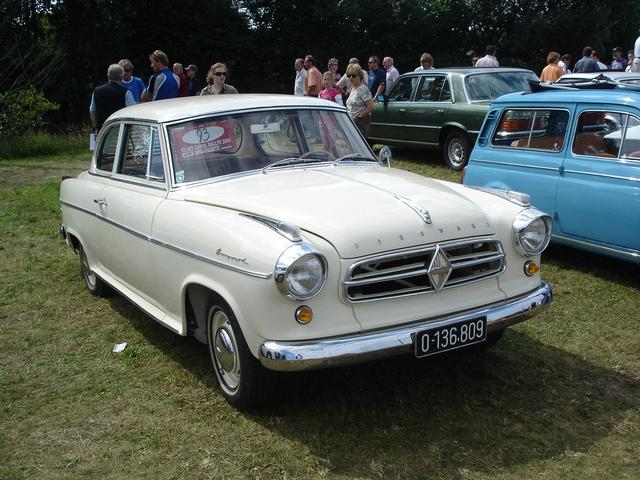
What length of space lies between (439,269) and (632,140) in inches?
120

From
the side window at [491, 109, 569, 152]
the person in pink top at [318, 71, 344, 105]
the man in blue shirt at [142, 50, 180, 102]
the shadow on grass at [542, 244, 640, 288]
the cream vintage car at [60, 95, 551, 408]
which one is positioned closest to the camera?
the cream vintage car at [60, 95, 551, 408]

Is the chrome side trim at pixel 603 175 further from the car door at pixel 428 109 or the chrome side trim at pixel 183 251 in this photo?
the car door at pixel 428 109

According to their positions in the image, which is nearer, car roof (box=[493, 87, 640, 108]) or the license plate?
the license plate

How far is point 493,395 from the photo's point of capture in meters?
4.16

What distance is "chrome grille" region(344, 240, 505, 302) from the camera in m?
3.62

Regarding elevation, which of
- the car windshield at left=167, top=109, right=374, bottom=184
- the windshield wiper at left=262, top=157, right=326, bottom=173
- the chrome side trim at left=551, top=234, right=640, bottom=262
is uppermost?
the car windshield at left=167, top=109, right=374, bottom=184

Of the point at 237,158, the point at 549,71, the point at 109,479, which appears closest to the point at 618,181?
the point at 237,158

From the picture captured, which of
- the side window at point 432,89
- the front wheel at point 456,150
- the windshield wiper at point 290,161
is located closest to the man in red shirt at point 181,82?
the side window at point 432,89

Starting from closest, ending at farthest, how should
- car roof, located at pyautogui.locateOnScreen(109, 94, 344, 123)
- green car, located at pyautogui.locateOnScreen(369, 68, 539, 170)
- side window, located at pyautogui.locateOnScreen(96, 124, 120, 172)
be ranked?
1. car roof, located at pyautogui.locateOnScreen(109, 94, 344, 123)
2. side window, located at pyautogui.locateOnScreen(96, 124, 120, 172)
3. green car, located at pyautogui.locateOnScreen(369, 68, 539, 170)

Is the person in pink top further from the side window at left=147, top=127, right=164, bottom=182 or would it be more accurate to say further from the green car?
the side window at left=147, top=127, right=164, bottom=182

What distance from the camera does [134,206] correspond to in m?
4.84

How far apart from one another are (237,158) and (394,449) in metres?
2.18

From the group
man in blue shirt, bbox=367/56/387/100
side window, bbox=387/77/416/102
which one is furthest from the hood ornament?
man in blue shirt, bbox=367/56/387/100

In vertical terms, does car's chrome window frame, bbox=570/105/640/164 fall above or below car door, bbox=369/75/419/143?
above
